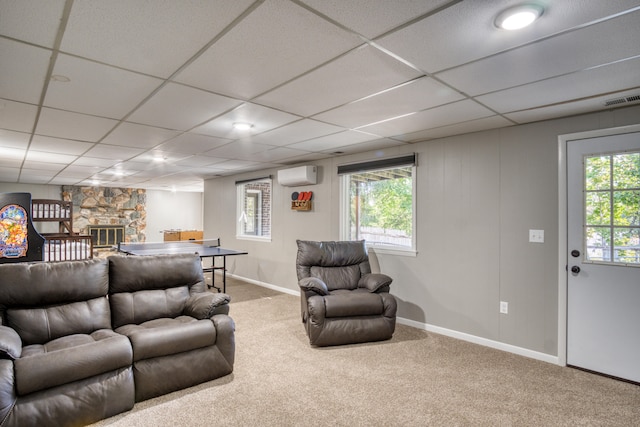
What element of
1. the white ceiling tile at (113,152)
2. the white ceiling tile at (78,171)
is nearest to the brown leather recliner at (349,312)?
the white ceiling tile at (113,152)

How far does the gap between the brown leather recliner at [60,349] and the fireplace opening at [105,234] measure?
865cm

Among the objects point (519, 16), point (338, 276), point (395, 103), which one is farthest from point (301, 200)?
point (519, 16)

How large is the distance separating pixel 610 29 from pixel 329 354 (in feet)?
10.0

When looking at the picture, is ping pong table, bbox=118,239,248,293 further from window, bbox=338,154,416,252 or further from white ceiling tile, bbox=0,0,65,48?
white ceiling tile, bbox=0,0,65,48

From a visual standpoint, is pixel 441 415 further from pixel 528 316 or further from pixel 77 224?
pixel 77 224

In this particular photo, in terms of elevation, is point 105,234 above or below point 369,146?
below

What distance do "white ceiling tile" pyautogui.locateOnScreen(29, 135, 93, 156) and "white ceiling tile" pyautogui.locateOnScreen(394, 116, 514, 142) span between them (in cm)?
396

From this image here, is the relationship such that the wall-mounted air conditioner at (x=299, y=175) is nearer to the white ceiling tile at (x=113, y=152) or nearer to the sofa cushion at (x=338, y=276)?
the sofa cushion at (x=338, y=276)

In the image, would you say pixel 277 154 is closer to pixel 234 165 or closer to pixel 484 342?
pixel 234 165

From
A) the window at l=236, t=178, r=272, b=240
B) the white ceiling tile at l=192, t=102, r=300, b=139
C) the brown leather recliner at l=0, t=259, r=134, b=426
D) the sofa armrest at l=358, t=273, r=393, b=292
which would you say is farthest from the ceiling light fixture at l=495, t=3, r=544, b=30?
the window at l=236, t=178, r=272, b=240

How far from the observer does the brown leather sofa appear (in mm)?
1957

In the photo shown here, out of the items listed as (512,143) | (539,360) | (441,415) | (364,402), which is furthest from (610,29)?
(539,360)

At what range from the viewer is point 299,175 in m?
5.32

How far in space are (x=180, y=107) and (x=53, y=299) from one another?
180cm
